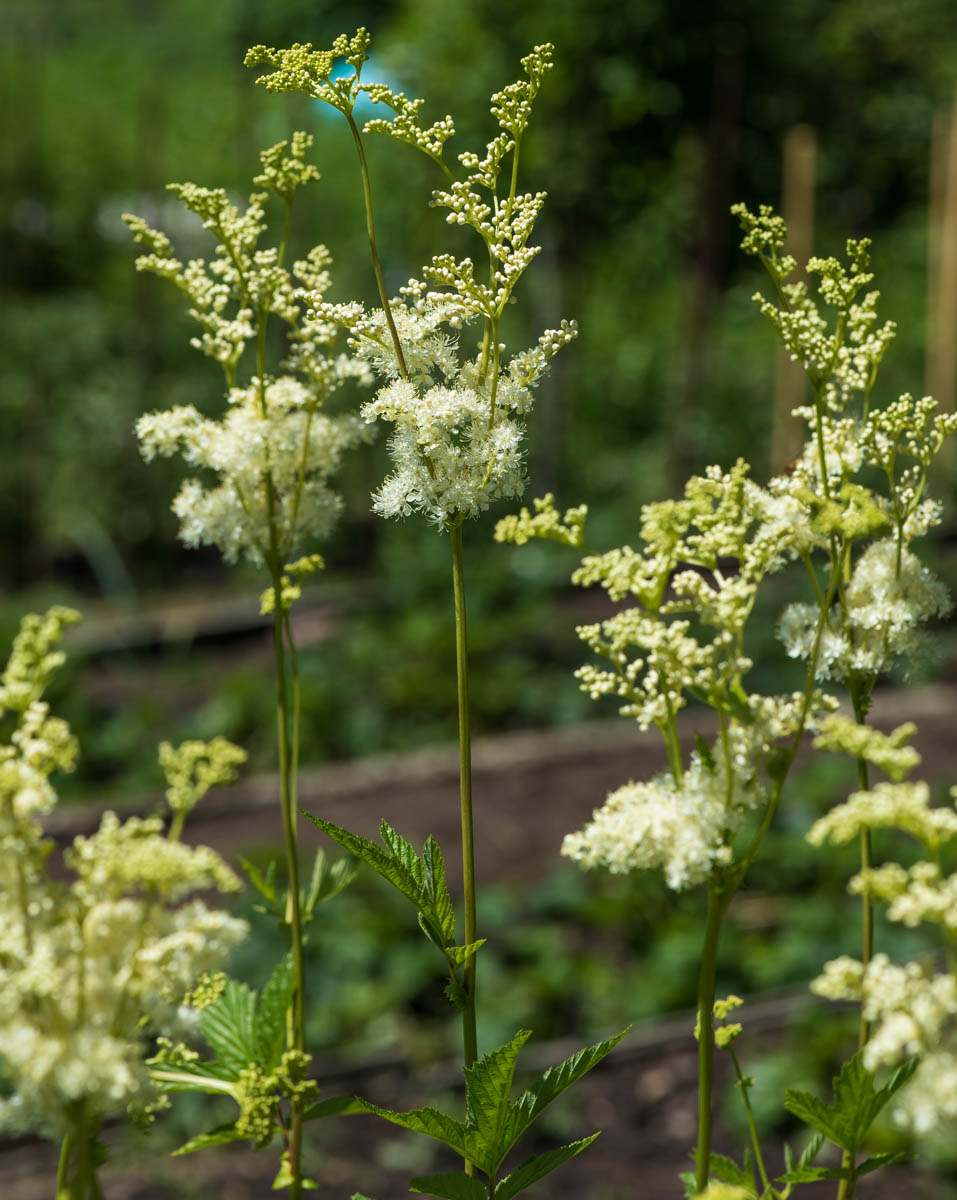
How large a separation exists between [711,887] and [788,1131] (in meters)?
2.69

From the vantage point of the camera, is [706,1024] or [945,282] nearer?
[706,1024]

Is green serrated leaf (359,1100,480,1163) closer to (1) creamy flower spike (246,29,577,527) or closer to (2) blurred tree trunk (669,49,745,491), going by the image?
(1) creamy flower spike (246,29,577,527)

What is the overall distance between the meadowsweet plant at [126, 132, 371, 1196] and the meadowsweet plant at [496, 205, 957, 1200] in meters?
0.27

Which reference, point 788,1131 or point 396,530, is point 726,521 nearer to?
point 788,1131

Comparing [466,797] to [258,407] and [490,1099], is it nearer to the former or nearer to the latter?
[490,1099]

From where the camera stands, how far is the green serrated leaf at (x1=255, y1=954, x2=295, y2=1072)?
1.15 m

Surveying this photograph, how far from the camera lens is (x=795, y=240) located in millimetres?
6758

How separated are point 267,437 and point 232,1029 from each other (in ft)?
1.84

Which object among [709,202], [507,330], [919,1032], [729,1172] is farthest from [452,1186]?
[507,330]

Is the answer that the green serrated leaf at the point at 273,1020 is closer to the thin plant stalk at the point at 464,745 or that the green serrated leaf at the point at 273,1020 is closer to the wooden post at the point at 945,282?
the thin plant stalk at the point at 464,745

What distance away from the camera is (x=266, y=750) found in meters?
5.64

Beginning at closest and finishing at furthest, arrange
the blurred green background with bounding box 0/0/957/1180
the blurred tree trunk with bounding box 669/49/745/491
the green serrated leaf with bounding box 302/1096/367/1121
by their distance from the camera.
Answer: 1. the green serrated leaf with bounding box 302/1096/367/1121
2. the blurred green background with bounding box 0/0/957/1180
3. the blurred tree trunk with bounding box 669/49/745/491

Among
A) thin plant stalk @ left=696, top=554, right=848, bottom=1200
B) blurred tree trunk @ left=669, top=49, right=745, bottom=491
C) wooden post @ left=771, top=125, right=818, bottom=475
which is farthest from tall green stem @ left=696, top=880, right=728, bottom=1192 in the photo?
wooden post @ left=771, top=125, right=818, bottom=475

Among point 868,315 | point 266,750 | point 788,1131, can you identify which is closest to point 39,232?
point 266,750
